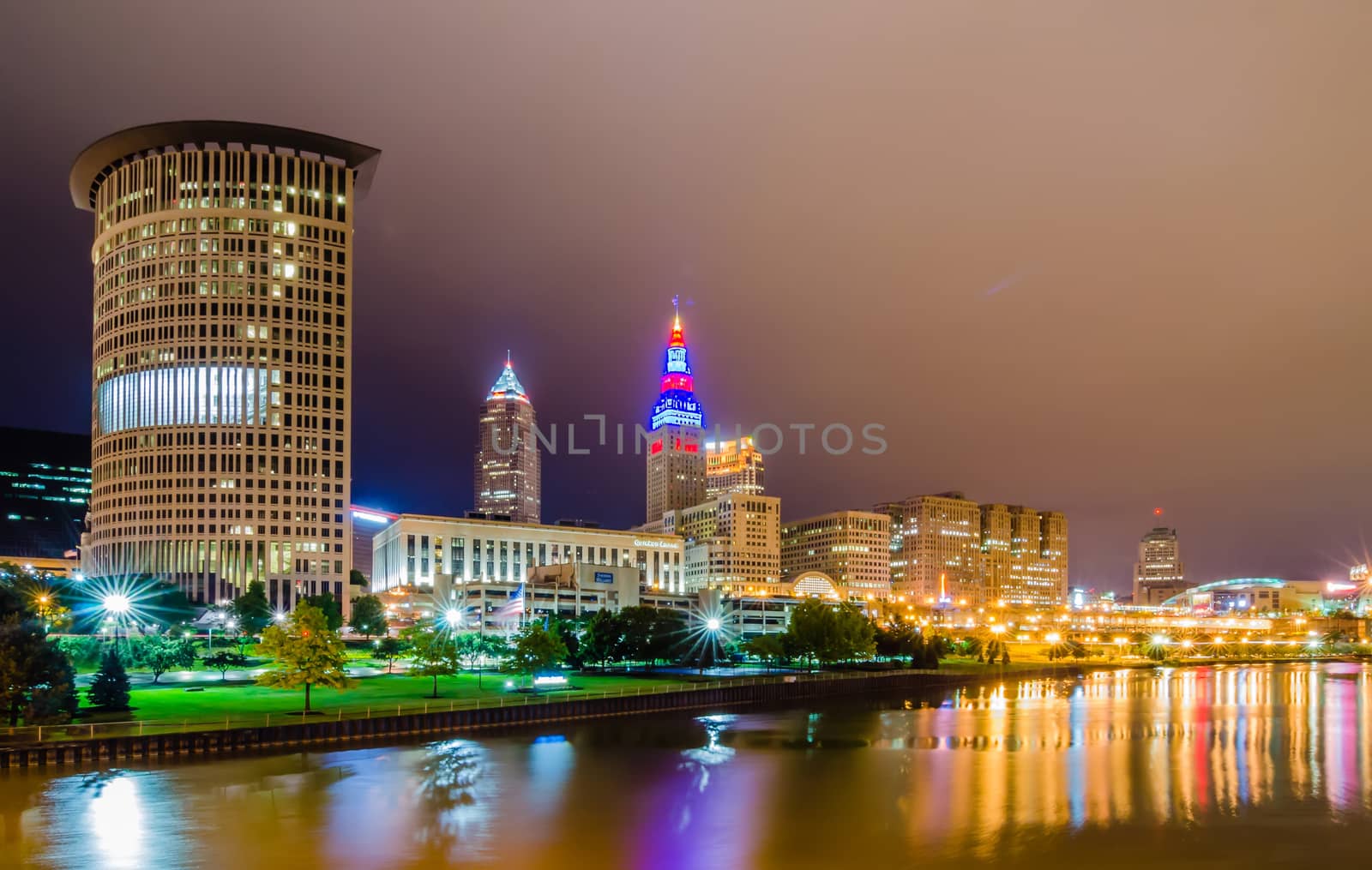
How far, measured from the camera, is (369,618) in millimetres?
137375

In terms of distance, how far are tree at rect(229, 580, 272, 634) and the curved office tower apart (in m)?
16.9

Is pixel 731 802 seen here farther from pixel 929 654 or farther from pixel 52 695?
A: pixel 929 654

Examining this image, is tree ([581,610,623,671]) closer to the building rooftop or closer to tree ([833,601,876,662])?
tree ([833,601,876,662])

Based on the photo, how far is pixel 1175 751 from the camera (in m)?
67.0

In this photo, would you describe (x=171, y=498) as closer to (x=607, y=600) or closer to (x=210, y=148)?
(x=210, y=148)

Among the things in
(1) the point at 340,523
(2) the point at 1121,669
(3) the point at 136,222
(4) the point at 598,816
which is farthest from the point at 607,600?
(4) the point at 598,816

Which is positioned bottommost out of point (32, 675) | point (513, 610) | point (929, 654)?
point (929, 654)

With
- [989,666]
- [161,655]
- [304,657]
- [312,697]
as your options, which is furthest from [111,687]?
[989,666]

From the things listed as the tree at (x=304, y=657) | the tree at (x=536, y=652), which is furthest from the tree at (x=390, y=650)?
the tree at (x=304, y=657)

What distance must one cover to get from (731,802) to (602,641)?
62.9 m

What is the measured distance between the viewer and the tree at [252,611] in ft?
409

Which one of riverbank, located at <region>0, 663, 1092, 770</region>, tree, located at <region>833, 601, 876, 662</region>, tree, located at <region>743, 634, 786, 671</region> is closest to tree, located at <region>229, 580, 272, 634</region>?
riverbank, located at <region>0, 663, 1092, 770</region>

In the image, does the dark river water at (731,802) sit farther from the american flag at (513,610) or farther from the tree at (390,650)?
the american flag at (513,610)

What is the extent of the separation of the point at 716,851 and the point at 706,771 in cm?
1711
